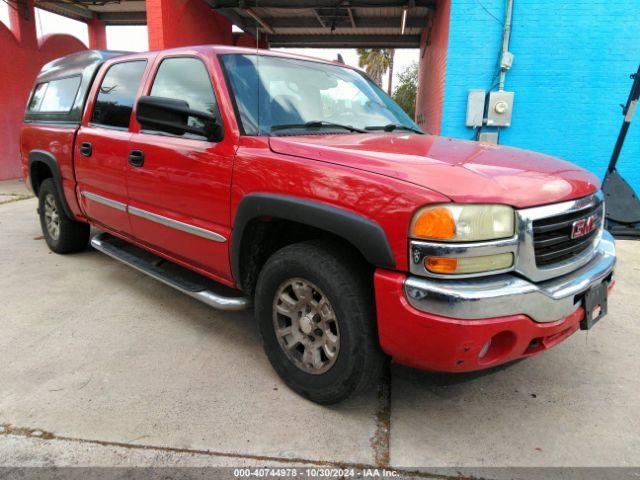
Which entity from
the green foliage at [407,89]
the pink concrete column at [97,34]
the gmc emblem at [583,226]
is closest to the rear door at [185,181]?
the gmc emblem at [583,226]

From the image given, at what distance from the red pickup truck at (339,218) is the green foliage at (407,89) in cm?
2728

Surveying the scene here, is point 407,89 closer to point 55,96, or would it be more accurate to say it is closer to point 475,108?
point 475,108

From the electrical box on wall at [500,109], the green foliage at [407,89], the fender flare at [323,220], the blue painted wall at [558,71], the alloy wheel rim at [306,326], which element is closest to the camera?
the fender flare at [323,220]

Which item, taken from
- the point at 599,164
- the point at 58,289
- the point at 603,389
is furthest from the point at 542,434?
the point at 599,164

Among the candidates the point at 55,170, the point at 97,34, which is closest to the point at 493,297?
the point at 55,170

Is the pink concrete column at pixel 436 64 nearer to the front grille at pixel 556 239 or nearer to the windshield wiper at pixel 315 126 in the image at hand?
A: the windshield wiper at pixel 315 126

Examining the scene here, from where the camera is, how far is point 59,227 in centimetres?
491

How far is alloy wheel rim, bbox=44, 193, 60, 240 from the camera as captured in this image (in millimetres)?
4926

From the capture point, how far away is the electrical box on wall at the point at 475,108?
23.7 feet

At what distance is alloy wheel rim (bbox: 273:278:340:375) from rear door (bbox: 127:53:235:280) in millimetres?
512

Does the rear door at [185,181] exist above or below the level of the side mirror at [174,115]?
below

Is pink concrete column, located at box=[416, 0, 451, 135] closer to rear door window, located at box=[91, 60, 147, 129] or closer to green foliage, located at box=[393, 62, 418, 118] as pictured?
rear door window, located at box=[91, 60, 147, 129]

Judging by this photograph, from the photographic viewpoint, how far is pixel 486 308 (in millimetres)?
1832

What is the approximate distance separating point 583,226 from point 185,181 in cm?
226
